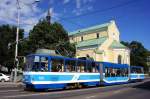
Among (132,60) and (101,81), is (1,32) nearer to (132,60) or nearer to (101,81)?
(101,81)

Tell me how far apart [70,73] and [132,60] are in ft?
305

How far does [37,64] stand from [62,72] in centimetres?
306

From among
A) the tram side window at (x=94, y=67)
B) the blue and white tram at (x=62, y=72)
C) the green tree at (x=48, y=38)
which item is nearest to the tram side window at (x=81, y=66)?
the blue and white tram at (x=62, y=72)

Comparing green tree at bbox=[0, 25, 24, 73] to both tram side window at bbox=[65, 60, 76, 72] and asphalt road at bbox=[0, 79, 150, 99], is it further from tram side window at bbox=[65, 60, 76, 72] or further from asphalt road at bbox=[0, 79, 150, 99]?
asphalt road at bbox=[0, 79, 150, 99]

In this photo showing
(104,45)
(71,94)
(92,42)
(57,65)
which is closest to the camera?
(71,94)

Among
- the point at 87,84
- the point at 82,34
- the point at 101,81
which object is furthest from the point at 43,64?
the point at 82,34

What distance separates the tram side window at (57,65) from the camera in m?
23.9

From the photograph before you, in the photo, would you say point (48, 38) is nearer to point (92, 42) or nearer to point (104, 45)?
point (104, 45)

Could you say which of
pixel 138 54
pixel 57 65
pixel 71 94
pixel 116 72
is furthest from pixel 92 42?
pixel 71 94

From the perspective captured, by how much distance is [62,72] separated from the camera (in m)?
25.2

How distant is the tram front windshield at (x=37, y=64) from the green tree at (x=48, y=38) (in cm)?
3893

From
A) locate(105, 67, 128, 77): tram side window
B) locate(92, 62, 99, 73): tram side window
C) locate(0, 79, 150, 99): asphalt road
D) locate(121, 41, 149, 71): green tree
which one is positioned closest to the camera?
locate(0, 79, 150, 99): asphalt road

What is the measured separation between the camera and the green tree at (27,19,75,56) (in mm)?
63906

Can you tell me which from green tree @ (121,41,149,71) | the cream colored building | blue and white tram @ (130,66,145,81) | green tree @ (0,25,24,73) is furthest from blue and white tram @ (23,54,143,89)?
green tree @ (121,41,149,71)
